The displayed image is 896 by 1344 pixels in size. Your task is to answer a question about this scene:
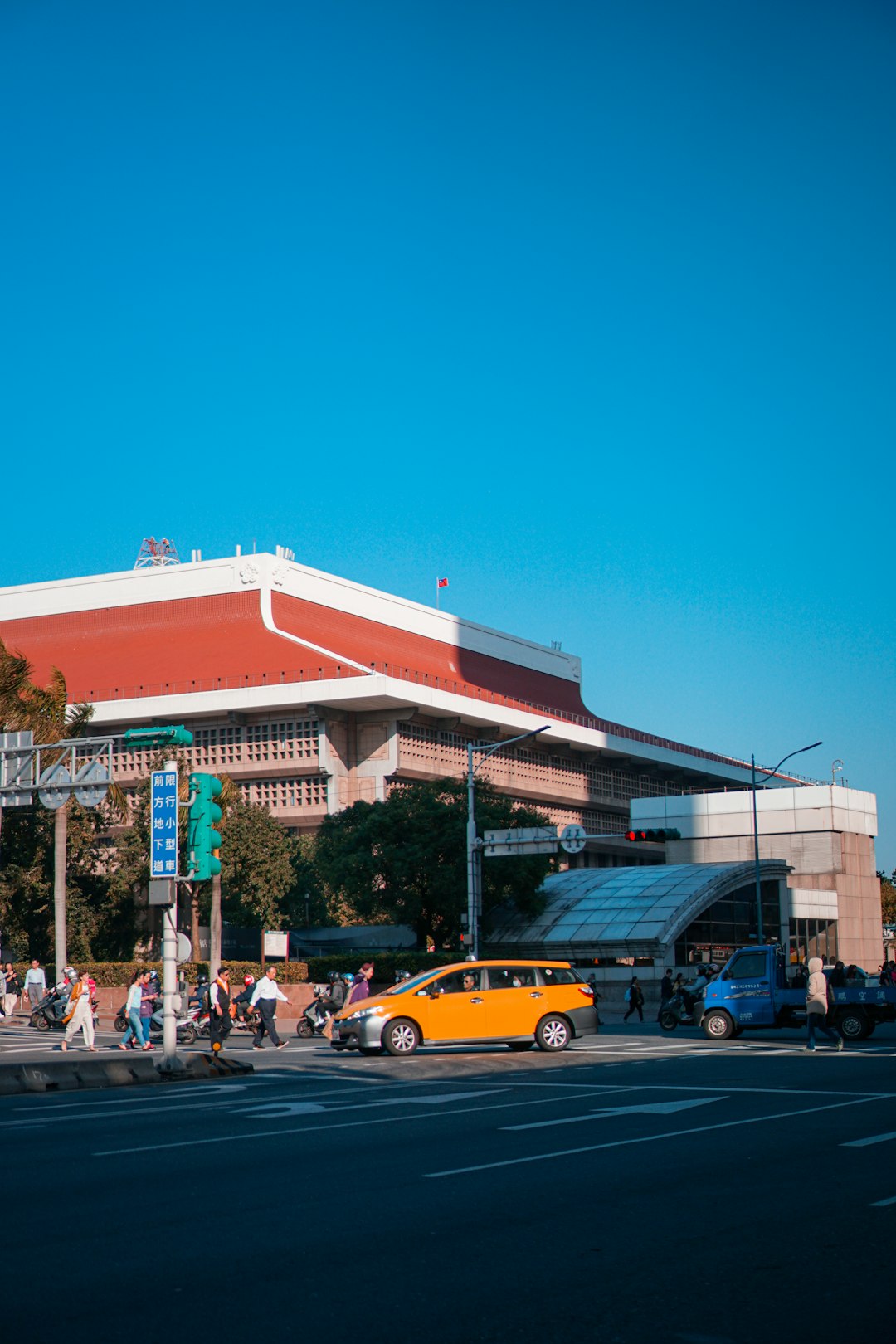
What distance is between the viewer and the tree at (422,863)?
55.1m

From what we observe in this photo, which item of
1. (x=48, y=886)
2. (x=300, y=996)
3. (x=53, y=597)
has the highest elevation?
(x=53, y=597)

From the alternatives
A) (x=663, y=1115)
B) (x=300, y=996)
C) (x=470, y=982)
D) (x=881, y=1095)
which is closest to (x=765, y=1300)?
(x=663, y=1115)

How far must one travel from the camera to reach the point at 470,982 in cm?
2566

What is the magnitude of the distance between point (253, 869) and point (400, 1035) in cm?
3351

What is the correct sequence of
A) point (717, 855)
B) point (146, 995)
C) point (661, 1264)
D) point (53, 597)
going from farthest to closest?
point (53, 597)
point (717, 855)
point (146, 995)
point (661, 1264)

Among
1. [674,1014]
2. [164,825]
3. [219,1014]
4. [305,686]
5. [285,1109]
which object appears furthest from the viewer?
[305,686]

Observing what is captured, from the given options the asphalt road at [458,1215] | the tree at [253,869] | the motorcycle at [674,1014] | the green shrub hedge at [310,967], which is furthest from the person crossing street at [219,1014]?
the tree at [253,869]

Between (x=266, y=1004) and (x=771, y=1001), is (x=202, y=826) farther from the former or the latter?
(x=771, y=1001)

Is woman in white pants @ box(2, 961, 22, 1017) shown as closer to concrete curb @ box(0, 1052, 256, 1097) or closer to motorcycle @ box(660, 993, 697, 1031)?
motorcycle @ box(660, 993, 697, 1031)

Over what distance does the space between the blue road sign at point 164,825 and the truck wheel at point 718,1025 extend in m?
14.7

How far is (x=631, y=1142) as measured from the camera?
12.9 meters

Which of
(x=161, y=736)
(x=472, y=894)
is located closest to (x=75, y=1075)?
(x=161, y=736)

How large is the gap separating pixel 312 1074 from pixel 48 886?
35.5m

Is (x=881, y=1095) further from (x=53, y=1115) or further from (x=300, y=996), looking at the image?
(x=300, y=996)
